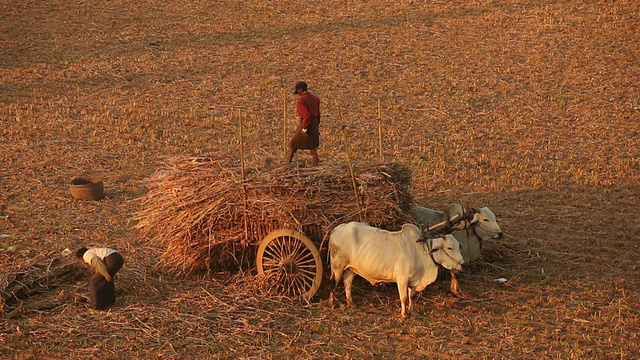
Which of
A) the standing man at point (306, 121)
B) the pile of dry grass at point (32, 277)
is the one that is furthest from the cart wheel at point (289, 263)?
the pile of dry grass at point (32, 277)

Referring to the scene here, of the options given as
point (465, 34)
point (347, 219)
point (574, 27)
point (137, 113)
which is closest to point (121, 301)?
point (347, 219)

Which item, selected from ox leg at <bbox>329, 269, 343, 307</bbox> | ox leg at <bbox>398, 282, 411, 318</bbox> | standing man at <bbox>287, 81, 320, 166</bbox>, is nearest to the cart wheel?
ox leg at <bbox>329, 269, 343, 307</bbox>

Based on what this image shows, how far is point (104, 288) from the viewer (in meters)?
9.33

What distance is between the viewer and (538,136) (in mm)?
16844

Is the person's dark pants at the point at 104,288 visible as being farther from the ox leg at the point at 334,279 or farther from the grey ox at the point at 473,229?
the grey ox at the point at 473,229

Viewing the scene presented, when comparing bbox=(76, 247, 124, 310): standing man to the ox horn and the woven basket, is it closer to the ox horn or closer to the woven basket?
the ox horn

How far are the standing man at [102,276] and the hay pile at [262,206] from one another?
0.86 m

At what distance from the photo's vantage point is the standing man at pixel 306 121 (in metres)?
11.1

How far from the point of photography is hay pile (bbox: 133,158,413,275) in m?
9.68

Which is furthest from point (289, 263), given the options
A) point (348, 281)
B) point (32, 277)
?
point (32, 277)

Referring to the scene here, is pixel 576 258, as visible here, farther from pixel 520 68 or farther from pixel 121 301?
pixel 520 68

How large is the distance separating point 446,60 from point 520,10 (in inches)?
174

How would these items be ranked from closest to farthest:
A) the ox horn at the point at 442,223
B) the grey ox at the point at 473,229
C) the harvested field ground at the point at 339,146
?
the harvested field ground at the point at 339,146, the ox horn at the point at 442,223, the grey ox at the point at 473,229

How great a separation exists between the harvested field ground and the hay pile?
1.75 ft
